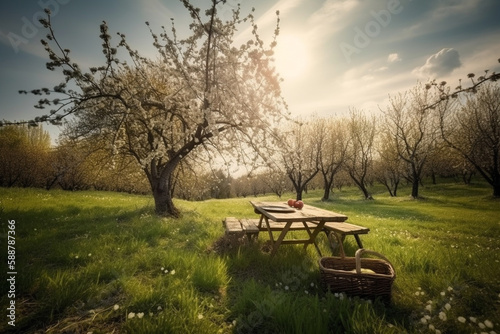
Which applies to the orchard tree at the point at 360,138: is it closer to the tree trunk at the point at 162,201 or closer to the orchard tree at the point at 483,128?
the orchard tree at the point at 483,128

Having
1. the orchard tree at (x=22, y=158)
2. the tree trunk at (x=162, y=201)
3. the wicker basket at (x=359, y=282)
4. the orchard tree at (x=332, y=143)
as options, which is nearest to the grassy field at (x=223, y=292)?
the wicker basket at (x=359, y=282)

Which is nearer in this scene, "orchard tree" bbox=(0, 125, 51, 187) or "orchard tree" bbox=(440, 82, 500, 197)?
"orchard tree" bbox=(440, 82, 500, 197)

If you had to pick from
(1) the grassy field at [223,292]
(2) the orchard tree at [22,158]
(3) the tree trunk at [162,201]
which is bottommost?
(1) the grassy field at [223,292]

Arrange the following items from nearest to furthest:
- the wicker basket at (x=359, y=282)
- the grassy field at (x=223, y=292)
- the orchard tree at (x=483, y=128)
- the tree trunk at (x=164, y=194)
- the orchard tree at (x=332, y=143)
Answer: the grassy field at (x=223, y=292) → the wicker basket at (x=359, y=282) → the tree trunk at (x=164, y=194) → the orchard tree at (x=483, y=128) → the orchard tree at (x=332, y=143)

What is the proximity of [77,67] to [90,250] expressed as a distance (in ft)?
12.7

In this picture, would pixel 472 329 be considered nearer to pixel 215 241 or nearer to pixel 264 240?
pixel 264 240

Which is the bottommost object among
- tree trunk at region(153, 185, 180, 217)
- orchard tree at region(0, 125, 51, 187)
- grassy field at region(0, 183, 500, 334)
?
grassy field at region(0, 183, 500, 334)

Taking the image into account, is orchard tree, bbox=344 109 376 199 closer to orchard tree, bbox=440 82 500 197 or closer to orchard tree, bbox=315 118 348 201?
orchard tree, bbox=315 118 348 201

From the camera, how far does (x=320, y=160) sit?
2967cm

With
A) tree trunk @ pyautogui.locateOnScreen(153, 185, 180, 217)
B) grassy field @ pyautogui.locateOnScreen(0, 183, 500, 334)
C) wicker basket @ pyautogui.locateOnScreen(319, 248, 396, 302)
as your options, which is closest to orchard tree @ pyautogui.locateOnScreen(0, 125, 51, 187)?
tree trunk @ pyautogui.locateOnScreen(153, 185, 180, 217)

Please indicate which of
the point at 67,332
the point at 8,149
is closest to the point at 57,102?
the point at 67,332

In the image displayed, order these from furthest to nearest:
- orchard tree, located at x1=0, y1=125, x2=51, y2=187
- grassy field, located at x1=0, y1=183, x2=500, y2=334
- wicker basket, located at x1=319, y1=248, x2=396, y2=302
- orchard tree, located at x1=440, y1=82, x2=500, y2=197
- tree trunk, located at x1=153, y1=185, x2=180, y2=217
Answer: orchard tree, located at x1=0, y1=125, x2=51, y2=187, orchard tree, located at x1=440, y1=82, x2=500, y2=197, tree trunk, located at x1=153, y1=185, x2=180, y2=217, wicker basket, located at x1=319, y1=248, x2=396, y2=302, grassy field, located at x1=0, y1=183, x2=500, y2=334

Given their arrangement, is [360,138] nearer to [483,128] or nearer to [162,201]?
[483,128]

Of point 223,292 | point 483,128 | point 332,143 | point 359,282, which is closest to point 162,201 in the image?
point 223,292
